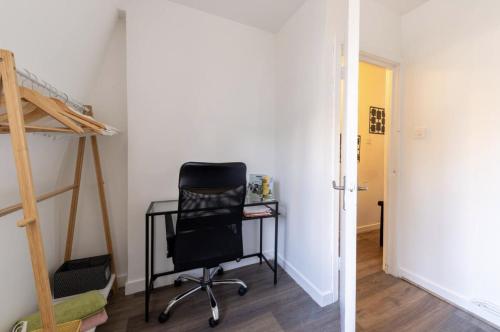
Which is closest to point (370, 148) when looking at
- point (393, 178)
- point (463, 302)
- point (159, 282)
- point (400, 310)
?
point (393, 178)

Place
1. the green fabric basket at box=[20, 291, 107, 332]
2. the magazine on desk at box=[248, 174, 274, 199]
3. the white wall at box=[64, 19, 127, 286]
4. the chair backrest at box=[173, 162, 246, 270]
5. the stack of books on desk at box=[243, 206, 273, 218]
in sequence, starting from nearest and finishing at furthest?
the green fabric basket at box=[20, 291, 107, 332] < the chair backrest at box=[173, 162, 246, 270] < the white wall at box=[64, 19, 127, 286] < the stack of books on desk at box=[243, 206, 273, 218] < the magazine on desk at box=[248, 174, 274, 199]

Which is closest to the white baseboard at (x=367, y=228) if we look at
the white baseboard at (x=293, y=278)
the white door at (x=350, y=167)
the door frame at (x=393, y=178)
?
the door frame at (x=393, y=178)

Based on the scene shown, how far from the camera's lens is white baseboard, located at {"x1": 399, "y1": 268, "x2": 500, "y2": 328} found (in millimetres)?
1392

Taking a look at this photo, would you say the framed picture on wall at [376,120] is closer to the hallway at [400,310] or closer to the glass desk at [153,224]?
the hallway at [400,310]

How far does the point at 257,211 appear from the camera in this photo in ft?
6.25

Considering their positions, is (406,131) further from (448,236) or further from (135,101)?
(135,101)

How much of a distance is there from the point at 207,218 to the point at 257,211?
0.62 meters

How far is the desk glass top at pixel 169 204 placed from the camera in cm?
152

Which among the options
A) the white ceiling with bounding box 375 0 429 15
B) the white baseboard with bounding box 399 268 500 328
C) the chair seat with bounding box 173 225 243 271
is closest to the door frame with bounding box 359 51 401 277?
the white baseboard with bounding box 399 268 500 328

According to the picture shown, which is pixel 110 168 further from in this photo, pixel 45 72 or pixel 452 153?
pixel 452 153

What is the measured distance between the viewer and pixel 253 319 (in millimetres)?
1469

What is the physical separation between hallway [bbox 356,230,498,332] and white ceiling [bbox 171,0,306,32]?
262 cm

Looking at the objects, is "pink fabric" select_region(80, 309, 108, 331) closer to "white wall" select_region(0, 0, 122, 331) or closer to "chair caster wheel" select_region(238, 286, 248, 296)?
"white wall" select_region(0, 0, 122, 331)

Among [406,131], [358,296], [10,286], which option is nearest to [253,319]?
[358,296]
